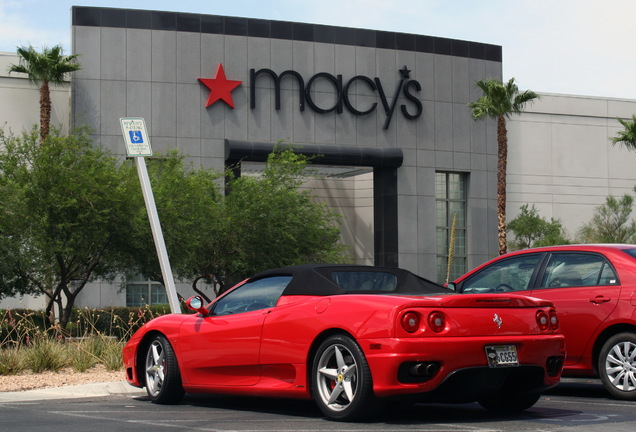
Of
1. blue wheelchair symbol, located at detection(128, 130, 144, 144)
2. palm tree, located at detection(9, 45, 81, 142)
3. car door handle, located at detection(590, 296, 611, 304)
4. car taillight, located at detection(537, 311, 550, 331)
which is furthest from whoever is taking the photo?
palm tree, located at detection(9, 45, 81, 142)

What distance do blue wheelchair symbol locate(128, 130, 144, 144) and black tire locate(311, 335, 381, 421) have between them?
242 inches

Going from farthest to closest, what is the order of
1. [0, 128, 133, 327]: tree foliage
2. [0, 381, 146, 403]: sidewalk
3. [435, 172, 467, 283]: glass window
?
[435, 172, 467, 283]: glass window → [0, 128, 133, 327]: tree foliage → [0, 381, 146, 403]: sidewalk

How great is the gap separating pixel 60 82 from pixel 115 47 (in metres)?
2.79

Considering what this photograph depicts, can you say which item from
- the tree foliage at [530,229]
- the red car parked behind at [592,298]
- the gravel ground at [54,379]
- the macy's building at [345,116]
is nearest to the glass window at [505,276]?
the red car parked behind at [592,298]

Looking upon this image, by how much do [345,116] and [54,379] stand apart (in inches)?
1104

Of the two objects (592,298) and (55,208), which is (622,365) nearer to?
(592,298)

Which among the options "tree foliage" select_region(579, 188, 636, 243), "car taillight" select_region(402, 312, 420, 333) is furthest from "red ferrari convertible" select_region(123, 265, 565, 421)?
"tree foliage" select_region(579, 188, 636, 243)

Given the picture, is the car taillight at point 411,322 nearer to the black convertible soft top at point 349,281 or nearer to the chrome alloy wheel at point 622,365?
the black convertible soft top at point 349,281

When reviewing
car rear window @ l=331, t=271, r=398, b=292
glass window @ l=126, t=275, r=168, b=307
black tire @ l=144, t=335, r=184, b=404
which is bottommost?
glass window @ l=126, t=275, r=168, b=307

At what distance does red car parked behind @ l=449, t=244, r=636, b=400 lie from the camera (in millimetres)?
9469

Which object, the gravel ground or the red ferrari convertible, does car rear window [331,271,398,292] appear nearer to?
the red ferrari convertible

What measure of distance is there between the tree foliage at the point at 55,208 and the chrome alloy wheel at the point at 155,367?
10.4 m

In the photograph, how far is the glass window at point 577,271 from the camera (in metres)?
9.85

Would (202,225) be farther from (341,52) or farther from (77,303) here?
(341,52)
